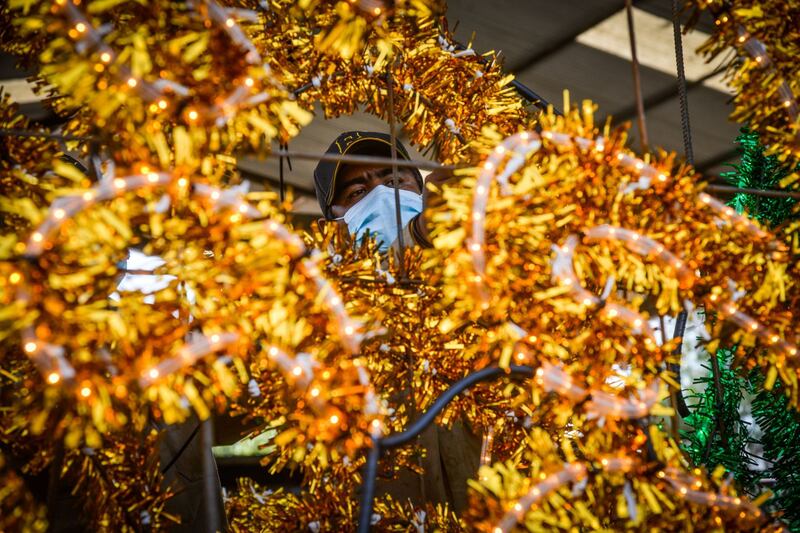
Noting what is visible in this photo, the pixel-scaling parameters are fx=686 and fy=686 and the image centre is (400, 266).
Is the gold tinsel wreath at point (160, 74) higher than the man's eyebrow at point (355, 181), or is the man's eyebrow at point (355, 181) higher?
the gold tinsel wreath at point (160, 74)

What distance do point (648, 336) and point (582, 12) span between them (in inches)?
76.2

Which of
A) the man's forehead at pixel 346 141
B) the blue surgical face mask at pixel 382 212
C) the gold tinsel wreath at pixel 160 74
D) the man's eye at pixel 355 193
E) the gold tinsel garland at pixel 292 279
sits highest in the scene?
the gold tinsel wreath at pixel 160 74

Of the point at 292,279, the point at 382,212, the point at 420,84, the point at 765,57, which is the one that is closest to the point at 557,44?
the point at 382,212

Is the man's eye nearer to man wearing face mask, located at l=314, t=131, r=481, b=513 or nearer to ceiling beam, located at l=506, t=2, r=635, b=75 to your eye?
man wearing face mask, located at l=314, t=131, r=481, b=513

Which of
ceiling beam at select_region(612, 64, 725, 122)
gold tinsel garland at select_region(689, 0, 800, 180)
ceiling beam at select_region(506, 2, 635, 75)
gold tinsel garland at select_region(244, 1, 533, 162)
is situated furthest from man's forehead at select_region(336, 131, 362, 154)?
ceiling beam at select_region(612, 64, 725, 122)

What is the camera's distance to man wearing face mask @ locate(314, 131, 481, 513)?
103 centimetres

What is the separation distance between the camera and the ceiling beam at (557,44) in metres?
2.24

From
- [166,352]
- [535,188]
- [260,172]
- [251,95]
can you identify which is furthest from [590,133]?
[260,172]

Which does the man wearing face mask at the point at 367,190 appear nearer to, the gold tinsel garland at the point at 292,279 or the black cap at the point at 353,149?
the black cap at the point at 353,149

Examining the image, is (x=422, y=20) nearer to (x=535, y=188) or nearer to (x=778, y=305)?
(x=535, y=188)

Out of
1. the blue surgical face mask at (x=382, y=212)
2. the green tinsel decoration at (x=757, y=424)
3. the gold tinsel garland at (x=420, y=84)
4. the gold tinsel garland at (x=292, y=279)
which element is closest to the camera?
the gold tinsel garland at (x=292, y=279)

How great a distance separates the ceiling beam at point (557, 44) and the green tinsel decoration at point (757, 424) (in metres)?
1.16

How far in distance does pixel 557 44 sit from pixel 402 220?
5.18 ft

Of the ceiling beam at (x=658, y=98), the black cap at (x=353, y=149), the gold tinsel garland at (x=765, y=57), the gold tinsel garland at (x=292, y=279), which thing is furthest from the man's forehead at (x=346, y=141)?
the ceiling beam at (x=658, y=98)
